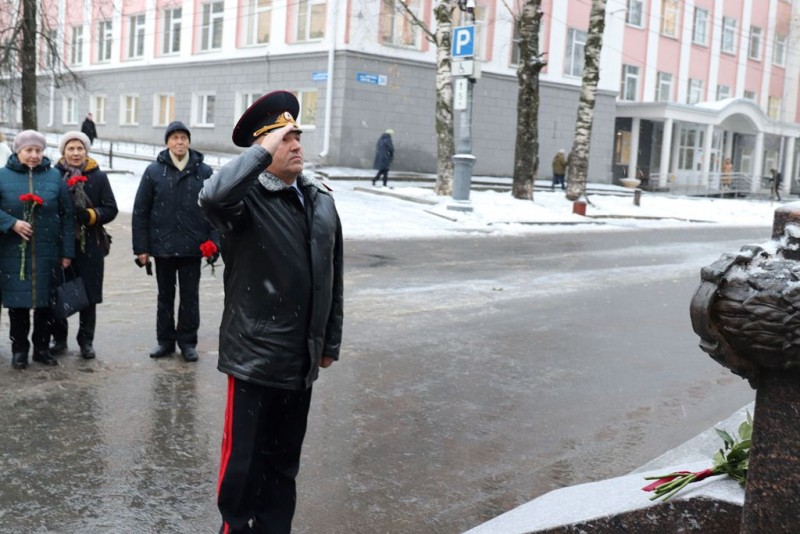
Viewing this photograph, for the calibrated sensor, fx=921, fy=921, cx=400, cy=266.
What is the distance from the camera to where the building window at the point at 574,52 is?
39906mm

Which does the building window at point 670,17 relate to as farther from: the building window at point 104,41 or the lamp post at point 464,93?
Result: the building window at point 104,41

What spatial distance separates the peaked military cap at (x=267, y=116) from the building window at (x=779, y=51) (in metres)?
55.4

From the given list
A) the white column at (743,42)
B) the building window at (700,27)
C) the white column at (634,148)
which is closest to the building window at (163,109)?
the white column at (634,148)

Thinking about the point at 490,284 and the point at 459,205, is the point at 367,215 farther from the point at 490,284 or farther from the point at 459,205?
the point at 490,284

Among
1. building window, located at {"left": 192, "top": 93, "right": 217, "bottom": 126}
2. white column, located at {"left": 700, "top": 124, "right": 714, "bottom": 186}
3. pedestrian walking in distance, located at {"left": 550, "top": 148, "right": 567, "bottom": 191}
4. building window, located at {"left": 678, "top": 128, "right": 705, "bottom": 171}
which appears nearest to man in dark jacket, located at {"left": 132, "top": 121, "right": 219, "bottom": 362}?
pedestrian walking in distance, located at {"left": 550, "top": 148, "right": 567, "bottom": 191}

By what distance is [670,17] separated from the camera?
4481 cm

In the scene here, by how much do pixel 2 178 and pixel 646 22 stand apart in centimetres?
4073

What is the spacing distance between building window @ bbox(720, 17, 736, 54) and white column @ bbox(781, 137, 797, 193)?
8536 mm

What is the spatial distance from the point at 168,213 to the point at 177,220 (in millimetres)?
88

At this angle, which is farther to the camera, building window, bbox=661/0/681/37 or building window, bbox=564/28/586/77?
building window, bbox=661/0/681/37

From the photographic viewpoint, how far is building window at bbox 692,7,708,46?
46.4m

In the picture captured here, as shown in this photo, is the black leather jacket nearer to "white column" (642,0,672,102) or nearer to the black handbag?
the black handbag

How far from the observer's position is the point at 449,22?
23484mm

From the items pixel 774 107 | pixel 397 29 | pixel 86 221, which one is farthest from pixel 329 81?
pixel 774 107
